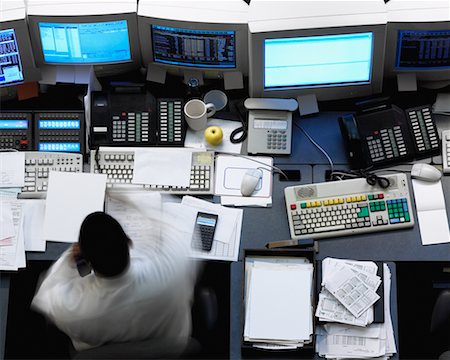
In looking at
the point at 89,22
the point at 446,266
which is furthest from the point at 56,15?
the point at 446,266

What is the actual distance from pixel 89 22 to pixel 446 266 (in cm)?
157

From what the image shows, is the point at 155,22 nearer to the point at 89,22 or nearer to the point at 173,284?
the point at 89,22

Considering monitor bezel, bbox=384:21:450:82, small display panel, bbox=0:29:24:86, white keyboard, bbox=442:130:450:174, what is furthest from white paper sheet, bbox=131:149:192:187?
white keyboard, bbox=442:130:450:174

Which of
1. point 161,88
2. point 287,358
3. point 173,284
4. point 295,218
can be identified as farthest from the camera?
point 161,88

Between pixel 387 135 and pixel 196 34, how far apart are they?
0.80 metres

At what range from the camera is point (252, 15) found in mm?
2633

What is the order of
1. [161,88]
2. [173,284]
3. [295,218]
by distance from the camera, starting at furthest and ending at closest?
[161,88] < [295,218] < [173,284]

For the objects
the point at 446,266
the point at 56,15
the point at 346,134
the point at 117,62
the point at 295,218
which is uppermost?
the point at 56,15

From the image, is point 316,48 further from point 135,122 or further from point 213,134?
point 135,122

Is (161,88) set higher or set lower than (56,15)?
lower

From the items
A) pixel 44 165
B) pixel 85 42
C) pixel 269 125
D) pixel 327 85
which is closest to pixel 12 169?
pixel 44 165

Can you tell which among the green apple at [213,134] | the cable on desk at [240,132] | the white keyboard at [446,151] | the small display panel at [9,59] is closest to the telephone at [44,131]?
the small display panel at [9,59]

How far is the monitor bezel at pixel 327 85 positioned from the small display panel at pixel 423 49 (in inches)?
3.3

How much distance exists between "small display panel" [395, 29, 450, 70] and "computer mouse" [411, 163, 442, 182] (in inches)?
14.6
